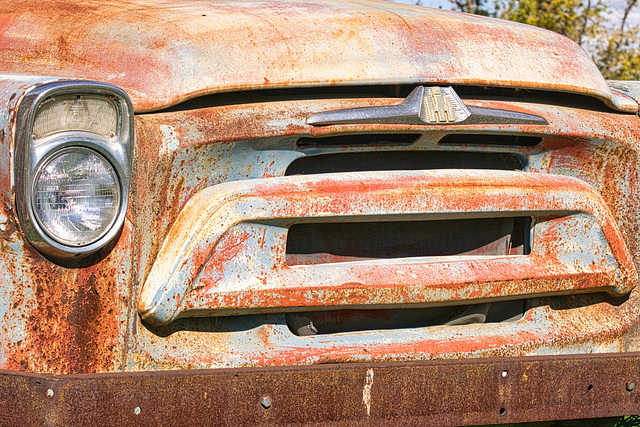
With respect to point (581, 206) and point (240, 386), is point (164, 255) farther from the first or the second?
point (581, 206)

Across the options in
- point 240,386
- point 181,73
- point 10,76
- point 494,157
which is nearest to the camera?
point 240,386

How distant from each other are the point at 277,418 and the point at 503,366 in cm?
55

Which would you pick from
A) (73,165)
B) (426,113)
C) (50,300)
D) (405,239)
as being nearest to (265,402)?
(50,300)

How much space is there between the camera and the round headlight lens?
5.65ft

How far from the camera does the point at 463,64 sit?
7.58 feet

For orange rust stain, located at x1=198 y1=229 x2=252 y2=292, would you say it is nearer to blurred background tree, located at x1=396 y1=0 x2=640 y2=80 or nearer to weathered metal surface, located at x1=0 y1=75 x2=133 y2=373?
weathered metal surface, located at x1=0 y1=75 x2=133 y2=373

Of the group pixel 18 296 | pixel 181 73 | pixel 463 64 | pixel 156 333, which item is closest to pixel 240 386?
pixel 156 333

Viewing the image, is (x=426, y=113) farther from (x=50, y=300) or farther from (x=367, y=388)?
(x=50, y=300)

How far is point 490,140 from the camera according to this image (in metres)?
2.36

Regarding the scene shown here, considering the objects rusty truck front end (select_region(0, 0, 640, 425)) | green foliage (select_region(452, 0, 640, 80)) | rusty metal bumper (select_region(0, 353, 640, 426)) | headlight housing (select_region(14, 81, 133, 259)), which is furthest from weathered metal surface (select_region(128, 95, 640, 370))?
green foliage (select_region(452, 0, 640, 80))

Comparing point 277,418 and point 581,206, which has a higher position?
point 581,206

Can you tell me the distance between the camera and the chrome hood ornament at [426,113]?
2125 mm

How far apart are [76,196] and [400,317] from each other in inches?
41.0

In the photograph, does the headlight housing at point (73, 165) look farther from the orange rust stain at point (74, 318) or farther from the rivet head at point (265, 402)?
the rivet head at point (265, 402)
